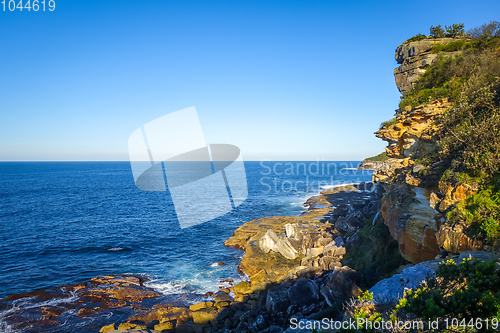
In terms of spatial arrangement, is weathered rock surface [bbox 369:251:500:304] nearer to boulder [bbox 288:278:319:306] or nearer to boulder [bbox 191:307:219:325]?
Answer: boulder [bbox 288:278:319:306]

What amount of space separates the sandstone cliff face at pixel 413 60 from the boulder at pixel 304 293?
64.7ft

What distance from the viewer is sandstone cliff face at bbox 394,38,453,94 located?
22359 millimetres

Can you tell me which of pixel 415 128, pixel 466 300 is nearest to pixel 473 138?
pixel 415 128

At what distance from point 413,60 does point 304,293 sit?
22.7 metres

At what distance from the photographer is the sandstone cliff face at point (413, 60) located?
880 inches

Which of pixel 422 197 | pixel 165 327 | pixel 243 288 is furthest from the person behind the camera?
pixel 243 288

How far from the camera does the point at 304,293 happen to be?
15.0m

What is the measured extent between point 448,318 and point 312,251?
62.3 feet

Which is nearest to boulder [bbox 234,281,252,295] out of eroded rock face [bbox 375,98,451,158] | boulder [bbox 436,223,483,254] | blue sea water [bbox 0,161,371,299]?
blue sea water [bbox 0,161,371,299]

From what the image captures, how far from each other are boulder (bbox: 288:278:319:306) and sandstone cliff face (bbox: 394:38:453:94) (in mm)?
19721

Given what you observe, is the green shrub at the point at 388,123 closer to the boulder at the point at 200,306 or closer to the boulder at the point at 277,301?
the boulder at the point at 277,301

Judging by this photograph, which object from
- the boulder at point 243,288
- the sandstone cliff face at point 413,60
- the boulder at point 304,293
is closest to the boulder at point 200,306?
the boulder at point 243,288

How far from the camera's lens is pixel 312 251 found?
23.0m

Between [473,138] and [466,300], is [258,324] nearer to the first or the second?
[466,300]
